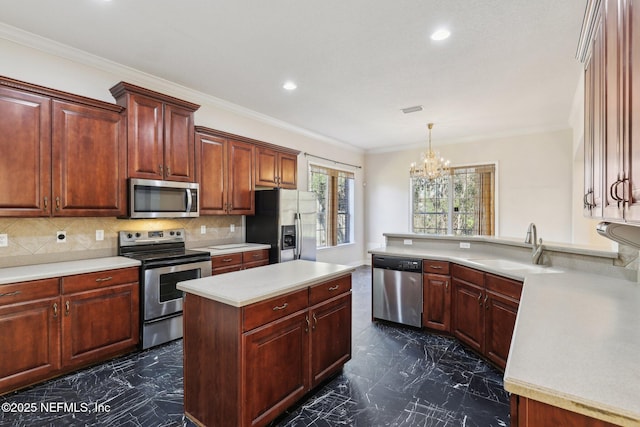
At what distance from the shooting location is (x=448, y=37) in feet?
9.05

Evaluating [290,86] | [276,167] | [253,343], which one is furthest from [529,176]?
[253,343]

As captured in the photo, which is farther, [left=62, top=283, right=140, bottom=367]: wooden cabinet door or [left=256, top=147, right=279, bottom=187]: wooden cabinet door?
[left=256, top=147, right=279, bottom=187]: wooden cabinet door

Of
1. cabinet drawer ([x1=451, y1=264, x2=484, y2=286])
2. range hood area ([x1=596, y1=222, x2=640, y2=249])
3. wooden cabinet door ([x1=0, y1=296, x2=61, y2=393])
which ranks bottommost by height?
wooden cabinet door ([x1=0, y1=296, x2=61, y2=393])

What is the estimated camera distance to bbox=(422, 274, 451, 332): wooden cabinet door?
11.0 feet

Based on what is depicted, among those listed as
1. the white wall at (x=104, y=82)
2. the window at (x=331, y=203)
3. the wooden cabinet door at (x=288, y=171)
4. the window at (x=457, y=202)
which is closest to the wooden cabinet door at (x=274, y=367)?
the white wall at (x=104, y=82)

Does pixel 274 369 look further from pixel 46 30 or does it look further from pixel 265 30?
pixel 46 30

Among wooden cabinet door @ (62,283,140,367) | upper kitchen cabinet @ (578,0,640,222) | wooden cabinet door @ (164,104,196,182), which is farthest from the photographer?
wooden cabinet door @ (164,104,196,182)

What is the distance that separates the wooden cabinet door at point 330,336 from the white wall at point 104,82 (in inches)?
122

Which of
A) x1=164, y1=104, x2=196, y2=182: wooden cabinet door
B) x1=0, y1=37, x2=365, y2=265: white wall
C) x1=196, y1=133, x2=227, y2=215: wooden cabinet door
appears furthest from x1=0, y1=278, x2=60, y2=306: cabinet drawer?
x1=0, y1=37, x2=365, y2=265: white wall

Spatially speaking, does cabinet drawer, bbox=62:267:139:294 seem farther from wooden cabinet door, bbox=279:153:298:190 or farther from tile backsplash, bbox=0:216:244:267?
wooden cabinet door, bbox=279:153:298:190

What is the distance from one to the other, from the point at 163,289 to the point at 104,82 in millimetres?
2232

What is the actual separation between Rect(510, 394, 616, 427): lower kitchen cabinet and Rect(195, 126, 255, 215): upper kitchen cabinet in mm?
3681

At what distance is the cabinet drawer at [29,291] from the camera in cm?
229

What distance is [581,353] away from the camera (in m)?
1.10
